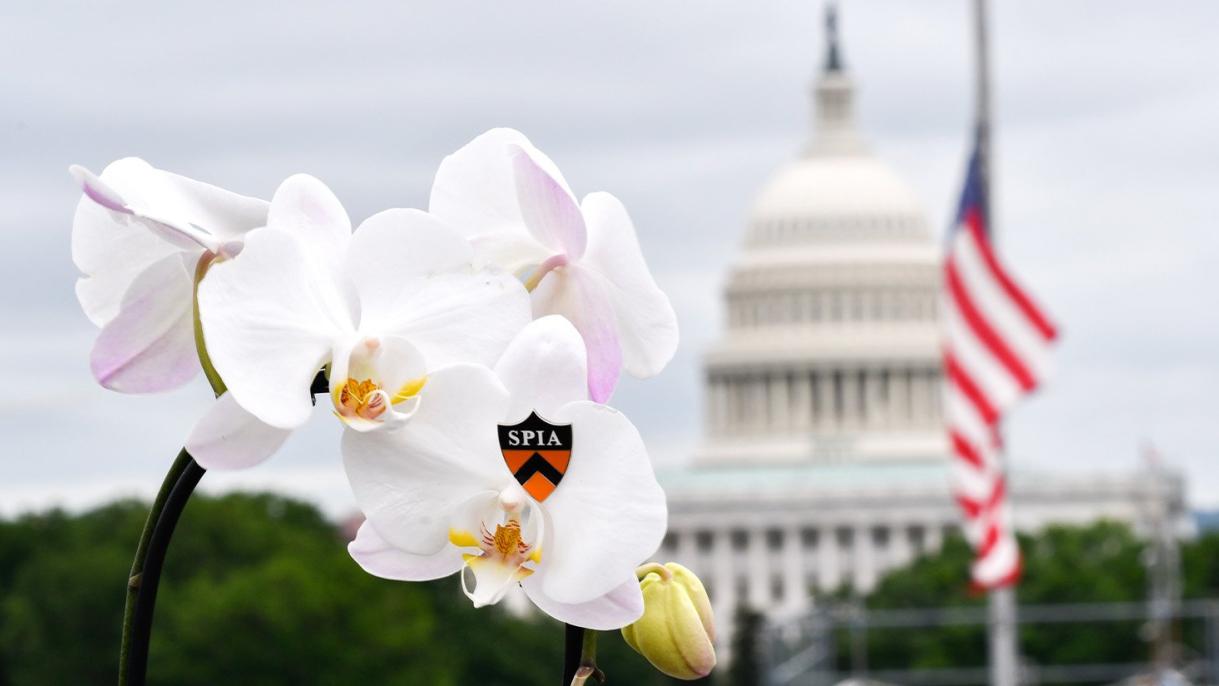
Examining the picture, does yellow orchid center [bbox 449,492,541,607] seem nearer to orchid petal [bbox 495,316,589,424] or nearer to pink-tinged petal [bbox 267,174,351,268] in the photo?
orchid petal [bbox 495,316,589,424]

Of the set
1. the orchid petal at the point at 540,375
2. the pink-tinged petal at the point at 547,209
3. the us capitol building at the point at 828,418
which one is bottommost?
the orchid petal at the point at 540,375

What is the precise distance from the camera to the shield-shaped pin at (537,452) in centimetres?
222

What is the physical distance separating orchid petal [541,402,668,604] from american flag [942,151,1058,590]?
28095mm

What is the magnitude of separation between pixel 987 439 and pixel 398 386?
1131 inches

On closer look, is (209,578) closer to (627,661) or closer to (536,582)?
(627,661)

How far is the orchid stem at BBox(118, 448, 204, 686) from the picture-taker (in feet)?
7.68

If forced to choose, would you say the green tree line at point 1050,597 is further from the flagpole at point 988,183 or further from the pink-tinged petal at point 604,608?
the pink-tinged petal at point 604,608

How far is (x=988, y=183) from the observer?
3544 centimetres

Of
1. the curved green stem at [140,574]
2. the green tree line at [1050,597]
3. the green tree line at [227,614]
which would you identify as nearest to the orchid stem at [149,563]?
the curved green stem at [140,574]

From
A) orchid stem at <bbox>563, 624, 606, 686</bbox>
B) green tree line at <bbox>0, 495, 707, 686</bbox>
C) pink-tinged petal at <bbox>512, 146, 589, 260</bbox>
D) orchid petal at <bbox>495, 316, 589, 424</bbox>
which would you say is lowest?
orchid stem at <bbox>563, 624, 606, 686</bbox>

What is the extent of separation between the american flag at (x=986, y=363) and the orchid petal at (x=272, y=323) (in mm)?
28133

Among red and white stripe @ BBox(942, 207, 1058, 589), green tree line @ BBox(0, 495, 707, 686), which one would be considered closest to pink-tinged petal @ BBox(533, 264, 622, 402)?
red and white stripe @ BBox(942, 207, 1058, 589)

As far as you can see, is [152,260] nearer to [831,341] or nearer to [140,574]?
[140,574]

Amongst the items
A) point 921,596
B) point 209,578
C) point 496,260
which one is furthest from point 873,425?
point 496,260
